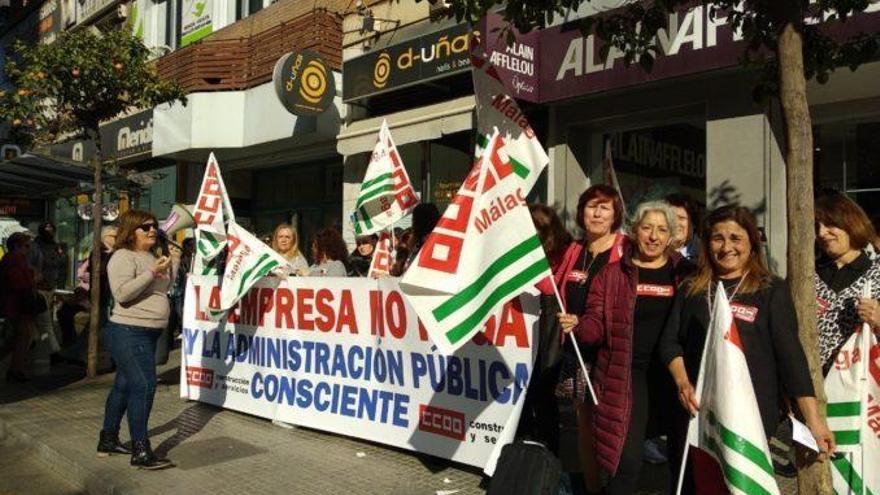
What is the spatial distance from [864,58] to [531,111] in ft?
21.2

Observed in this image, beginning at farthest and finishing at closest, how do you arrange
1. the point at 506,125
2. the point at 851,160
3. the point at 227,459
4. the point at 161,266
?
1. the point at 851,160
2. the point at 227,459
3. the point at 161,266
4. the point at 506,125

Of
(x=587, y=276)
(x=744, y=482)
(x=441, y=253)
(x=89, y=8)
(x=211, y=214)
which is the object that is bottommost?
(x=744, y=482)

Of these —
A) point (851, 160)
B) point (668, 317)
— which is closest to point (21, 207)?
point (851, 160)

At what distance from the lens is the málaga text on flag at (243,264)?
6.31 m

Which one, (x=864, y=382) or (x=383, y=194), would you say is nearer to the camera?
(x=864, y=382)

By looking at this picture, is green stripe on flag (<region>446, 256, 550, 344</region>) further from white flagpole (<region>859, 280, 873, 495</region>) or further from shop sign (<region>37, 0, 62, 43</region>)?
shop sign (<region>37, 0, 62, 43</region>)

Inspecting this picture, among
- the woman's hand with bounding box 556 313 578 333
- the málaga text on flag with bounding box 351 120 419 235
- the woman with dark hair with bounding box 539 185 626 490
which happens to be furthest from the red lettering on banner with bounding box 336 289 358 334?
the woman's hand with bounding box 556 313 578 333

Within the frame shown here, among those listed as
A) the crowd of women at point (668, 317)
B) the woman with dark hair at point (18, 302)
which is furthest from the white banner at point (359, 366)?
the woman with dark hair at point (18, 302)

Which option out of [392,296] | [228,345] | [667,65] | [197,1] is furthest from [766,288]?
[197,1]

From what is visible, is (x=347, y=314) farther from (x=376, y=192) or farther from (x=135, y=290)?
(x=376, y=192)

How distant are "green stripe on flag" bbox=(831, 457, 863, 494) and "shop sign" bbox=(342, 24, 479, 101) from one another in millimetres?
7198

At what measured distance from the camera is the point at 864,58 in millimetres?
4039

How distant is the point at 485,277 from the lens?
385 centimetres

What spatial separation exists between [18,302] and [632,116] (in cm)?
784
